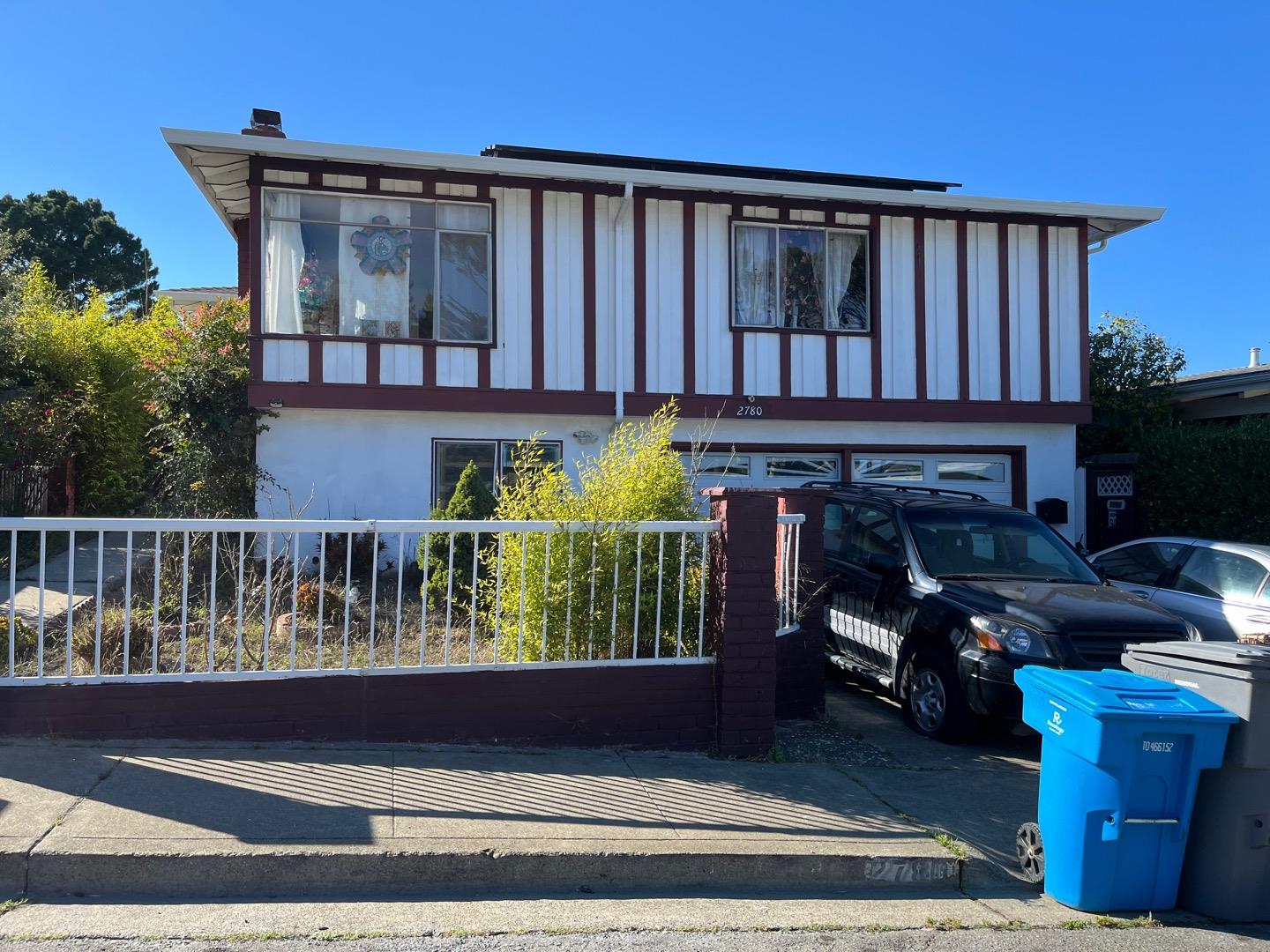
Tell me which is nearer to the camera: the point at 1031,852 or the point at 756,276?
the point at 1031,852

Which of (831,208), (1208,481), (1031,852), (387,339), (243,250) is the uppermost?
(831,208)

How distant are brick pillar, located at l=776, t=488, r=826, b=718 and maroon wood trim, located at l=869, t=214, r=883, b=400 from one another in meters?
6.09

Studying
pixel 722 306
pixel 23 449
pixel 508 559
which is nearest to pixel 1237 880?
pixel 508 559

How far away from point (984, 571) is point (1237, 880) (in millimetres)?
3567

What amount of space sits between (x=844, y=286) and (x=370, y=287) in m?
5.83

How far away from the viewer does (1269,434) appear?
11922 millimetres

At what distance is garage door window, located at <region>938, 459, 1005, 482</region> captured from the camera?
44.4 feet

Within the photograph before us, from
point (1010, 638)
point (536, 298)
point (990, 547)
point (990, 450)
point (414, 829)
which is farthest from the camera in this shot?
point (990, 450)

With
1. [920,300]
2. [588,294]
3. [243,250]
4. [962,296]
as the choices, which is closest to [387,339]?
[588,294]

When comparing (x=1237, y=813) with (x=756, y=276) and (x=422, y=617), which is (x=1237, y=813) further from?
(x=756, y=276)

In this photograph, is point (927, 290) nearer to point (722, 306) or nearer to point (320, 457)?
point (722, 306)

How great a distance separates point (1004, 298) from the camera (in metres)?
13.3

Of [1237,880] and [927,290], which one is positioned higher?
[927,290]

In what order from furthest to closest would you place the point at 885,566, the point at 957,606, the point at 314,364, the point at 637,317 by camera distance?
the point at 637,317 → the point at 314,364 → the point at 885,566 → the point at 957,606
